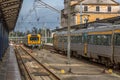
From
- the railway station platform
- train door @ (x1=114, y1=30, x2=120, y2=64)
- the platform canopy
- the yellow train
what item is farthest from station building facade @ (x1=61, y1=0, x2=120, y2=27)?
train door @ (x1=114, y1=30, x2=120, y2=64)

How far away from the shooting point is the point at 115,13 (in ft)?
397

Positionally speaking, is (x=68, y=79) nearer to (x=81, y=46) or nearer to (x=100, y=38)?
(x=100, y=38)

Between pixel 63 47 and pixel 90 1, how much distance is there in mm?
72567

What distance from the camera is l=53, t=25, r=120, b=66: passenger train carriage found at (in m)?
25.2

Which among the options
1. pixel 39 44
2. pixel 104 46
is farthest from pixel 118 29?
pixel 39 44

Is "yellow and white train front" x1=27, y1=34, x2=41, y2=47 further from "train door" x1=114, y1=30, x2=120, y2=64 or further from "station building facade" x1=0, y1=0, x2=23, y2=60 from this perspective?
"train door" x1=114, y1=30, x2=120, y2=64

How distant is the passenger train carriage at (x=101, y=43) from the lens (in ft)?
82.6

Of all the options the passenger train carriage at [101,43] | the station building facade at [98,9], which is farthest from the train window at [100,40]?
the station building facade at [98,9]

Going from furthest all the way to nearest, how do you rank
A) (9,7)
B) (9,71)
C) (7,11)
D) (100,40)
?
(7,11) < (9,7) < (100,40) < (9,71)

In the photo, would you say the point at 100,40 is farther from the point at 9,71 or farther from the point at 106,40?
the point at 9,71

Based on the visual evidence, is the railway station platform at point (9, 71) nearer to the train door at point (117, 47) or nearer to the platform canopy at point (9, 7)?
the platform canopy at point (9, 7)

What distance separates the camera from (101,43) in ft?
95.0

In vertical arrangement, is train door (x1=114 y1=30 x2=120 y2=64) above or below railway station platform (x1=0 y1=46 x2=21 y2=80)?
above

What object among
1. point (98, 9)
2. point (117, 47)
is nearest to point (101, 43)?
point (117, 47)
